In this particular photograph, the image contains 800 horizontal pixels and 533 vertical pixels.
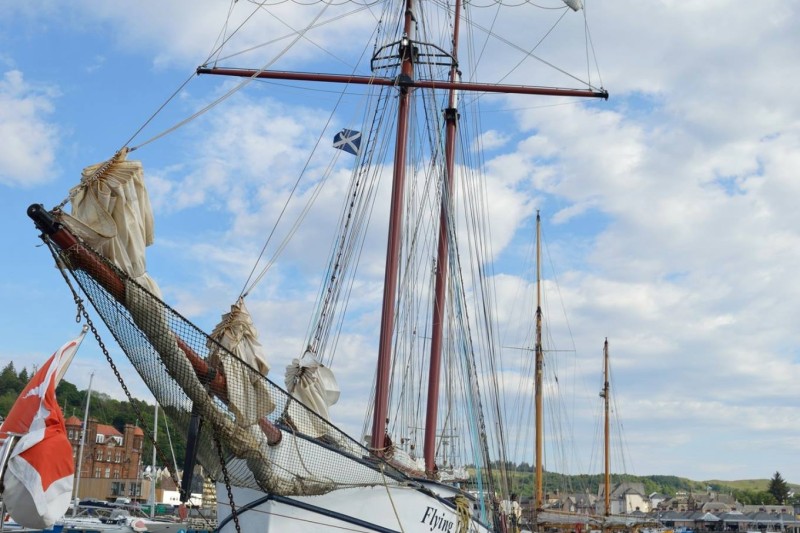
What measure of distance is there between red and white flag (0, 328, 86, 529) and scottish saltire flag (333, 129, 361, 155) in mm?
12984

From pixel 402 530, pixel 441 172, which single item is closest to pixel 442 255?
pixel 441 172

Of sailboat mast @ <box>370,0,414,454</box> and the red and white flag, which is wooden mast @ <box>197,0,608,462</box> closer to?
sailboat mast @ <box>370,0,414,454</box>

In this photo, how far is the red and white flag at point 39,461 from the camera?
12.3 meters

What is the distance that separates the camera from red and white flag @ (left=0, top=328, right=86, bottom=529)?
12.3 metres

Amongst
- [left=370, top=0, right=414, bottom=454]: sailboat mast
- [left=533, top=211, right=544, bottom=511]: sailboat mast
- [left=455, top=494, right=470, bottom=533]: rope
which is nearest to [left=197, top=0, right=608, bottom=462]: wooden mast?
[left=370, top=0, right=414, bottom=454]: sailboat mast

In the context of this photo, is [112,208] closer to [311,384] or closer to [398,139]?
[311,384]

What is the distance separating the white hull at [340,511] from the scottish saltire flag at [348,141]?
441 inches

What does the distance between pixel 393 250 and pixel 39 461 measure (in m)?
11.7

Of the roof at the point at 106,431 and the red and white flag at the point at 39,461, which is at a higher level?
the roof at the point at 106,431

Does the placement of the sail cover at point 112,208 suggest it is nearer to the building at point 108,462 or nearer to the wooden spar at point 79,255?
the wooden spar at point 79,255

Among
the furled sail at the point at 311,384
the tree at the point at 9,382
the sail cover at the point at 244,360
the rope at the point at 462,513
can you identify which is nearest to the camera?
the sail cover at the point at 244,360

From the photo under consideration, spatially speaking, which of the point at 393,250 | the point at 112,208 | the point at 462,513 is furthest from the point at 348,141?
the point at 112,208

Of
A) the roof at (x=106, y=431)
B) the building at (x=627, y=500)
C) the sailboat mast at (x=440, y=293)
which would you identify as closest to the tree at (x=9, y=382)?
the roof at (x=106, y=431)

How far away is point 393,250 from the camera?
74.0ft
